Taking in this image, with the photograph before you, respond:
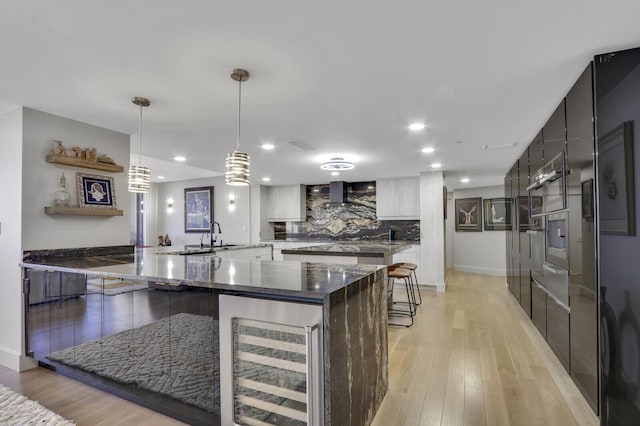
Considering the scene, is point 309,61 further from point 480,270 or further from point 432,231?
point 480,270

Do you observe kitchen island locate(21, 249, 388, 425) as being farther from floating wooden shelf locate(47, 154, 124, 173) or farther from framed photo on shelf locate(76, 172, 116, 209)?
floating wooden shelf locate(47, 154, 124, 173)

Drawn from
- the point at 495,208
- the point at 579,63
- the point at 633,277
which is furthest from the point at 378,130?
the point at 495,208

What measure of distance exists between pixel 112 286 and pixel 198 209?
19.9 ft

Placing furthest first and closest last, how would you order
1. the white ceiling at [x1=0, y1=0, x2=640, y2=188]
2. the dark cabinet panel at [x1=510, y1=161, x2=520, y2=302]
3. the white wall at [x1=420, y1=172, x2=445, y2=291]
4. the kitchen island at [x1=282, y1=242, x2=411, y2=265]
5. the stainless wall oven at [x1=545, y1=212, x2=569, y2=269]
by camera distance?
the white wall at [x1=420, y1=172, x2=445, y2=291] → the dark cabinet panel at [x1=510, y1=161, x2=520, y2=302] → the kitchen island at [x1=282, y1=242, x2=411, y2=265] → the stainless wall oven at [x1=545, y1=212, x2=569, y2=269] → the white ceiling at [x1=0, y1=0, x2=640, y2=188]

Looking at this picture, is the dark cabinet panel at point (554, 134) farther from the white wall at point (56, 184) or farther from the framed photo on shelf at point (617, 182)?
the white wall at point (56, 184)

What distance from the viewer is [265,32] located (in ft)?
5.58

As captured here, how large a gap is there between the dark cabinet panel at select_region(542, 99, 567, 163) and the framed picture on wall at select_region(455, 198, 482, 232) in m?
5.28

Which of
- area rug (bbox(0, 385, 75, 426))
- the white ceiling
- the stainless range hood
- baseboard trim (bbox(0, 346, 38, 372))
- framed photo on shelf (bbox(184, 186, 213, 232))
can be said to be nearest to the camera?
the white ceiling

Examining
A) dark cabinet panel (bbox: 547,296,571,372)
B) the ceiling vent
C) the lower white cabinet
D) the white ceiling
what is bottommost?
dark cabinet panel (bbox: 547,296,571,372)

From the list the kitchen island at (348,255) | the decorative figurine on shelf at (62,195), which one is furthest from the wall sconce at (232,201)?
the decorative figurine on shelf at (62,195)

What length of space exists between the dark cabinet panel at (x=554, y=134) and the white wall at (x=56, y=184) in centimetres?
419

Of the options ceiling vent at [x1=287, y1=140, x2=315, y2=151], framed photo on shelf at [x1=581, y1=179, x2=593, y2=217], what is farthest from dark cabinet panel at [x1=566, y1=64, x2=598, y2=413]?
ceiling vent at [x1=287, y1=140, x2=315, y2=151]

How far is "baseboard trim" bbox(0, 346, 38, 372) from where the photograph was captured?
2672 millimetres

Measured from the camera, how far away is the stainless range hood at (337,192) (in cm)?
722
